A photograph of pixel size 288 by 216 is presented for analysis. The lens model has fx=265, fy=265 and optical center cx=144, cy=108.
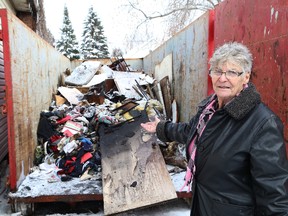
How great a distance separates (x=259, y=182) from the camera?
127 centimetres

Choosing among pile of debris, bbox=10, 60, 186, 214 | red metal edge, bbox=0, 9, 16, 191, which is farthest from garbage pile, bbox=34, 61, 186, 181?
red metal edge, bbox=0, 9, 16, 191

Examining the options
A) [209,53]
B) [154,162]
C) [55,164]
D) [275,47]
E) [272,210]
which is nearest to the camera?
[272,210]

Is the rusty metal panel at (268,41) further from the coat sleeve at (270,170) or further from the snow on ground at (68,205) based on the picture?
the snow on ground at (68,205)

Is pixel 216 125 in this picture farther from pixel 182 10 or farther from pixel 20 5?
pixel 182 10

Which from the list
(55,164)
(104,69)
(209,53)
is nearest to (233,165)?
(209,53)

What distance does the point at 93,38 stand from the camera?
32406 millimetres

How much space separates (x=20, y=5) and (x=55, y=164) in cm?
609

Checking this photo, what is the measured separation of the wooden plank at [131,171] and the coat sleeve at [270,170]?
1632mm

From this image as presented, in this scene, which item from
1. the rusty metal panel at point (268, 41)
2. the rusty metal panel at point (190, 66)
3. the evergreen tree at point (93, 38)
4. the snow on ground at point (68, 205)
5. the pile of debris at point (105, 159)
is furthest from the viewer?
the evergreen tree at point (93, 38)

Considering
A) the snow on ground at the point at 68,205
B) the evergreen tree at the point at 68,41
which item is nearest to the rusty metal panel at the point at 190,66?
the snow on ground at the point at 68,205

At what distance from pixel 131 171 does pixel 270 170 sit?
2.07 m

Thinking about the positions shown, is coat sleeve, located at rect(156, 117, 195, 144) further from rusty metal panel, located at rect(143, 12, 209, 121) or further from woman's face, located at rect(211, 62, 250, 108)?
rusty metal panel, located at rect(143, 12, 209, 121)

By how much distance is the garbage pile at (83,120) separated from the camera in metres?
3.63

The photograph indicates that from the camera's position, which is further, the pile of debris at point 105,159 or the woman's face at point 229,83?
the pile of debris at point 105,159
